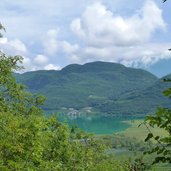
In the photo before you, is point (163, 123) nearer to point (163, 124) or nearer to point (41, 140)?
point (163, 124)

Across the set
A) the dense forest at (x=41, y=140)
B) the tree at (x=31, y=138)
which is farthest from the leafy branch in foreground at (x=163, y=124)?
the tree at (x=31, y=138)

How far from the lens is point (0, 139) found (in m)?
23.0

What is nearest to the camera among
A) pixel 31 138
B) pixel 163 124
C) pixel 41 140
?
pixel 163 124

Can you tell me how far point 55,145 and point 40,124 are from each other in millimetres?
16396

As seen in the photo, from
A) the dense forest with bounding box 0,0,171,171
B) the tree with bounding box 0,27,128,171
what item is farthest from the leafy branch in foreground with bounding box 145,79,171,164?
the tree with bounding box 0,27,128,171

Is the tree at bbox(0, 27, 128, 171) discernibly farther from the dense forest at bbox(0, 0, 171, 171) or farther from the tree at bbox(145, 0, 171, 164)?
the tree at bbox(145, 0, 171, 164)

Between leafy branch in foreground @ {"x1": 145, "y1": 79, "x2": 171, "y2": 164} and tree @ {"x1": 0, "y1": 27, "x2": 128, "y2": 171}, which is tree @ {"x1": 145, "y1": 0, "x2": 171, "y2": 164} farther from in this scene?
tree @ {"x1": 0, "y1": 27, "x2": 128, "y2": 171}

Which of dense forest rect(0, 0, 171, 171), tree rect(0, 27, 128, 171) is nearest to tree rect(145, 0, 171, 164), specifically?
dense forest rect(0, 0, 171, 171)

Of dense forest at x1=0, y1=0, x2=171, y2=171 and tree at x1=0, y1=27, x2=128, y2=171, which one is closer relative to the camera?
dense forest at x1=0, y1=0, x2=171, y2=171

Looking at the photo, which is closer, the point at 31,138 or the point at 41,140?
the point at 31,138

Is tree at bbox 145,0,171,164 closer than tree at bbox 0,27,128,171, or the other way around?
tree at bbox 145,0,171,164

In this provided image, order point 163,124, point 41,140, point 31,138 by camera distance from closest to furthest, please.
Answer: point 163,124, point 31,138, point 41,140

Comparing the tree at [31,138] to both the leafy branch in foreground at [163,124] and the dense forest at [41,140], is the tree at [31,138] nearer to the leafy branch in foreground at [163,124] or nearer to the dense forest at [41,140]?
the dense forest at [41,140]

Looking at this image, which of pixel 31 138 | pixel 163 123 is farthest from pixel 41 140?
pixel 163 123
